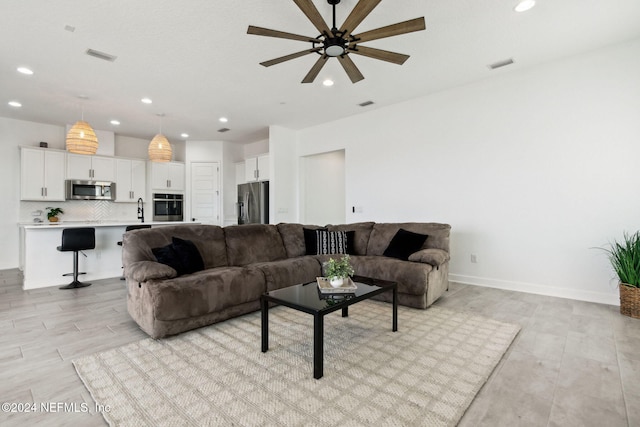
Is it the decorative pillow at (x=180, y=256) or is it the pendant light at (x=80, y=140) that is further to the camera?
the pendant light at (x=80, y=140)

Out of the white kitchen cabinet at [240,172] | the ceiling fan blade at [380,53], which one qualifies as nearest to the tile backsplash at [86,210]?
the white kitchen cabinet at [240,172]

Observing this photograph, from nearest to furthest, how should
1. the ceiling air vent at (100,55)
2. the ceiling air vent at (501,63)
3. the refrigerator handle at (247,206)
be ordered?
1. the ceiling air vent at (100,55)
2. the ceiling air vent at (501,63)
3. the refrigerator handle at (247,206)

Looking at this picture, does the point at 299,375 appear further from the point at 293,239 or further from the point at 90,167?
the point at 90,167

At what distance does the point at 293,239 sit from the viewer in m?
4.47

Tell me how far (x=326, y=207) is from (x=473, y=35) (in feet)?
15.3

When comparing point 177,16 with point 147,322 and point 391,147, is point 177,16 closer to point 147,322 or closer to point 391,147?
point 147,322

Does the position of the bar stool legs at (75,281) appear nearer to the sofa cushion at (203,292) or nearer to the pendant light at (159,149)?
the pendant light at (159,149)

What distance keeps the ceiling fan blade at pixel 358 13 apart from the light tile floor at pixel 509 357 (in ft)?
8.44

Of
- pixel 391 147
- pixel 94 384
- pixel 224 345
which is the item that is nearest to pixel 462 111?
pixel 391 147

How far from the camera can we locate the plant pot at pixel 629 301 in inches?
117

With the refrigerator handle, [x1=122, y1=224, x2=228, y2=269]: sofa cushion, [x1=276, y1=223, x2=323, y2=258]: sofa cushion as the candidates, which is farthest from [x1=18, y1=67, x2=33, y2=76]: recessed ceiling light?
the refrigerator handle

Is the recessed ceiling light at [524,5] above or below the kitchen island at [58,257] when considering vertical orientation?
above

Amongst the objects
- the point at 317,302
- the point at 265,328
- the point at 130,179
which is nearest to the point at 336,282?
the point at 317,302

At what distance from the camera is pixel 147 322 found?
2.60 m
